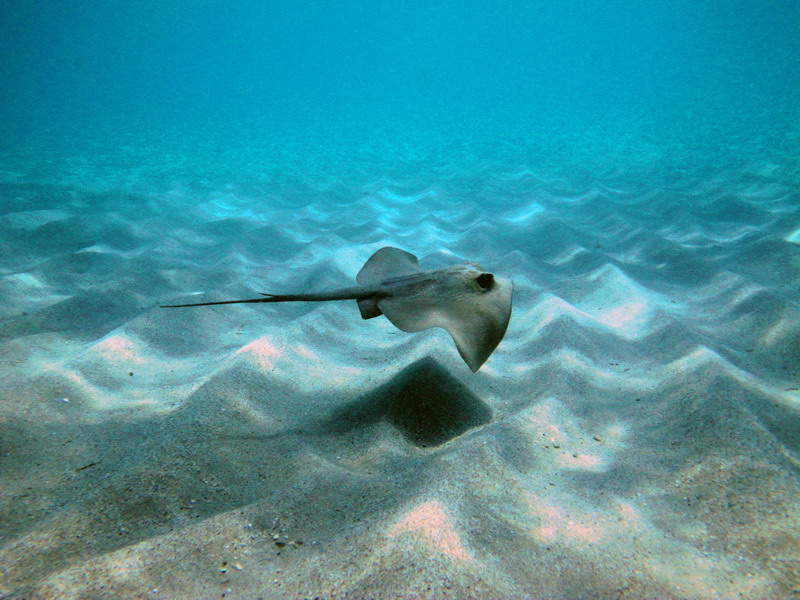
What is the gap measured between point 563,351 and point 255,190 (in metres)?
9.39

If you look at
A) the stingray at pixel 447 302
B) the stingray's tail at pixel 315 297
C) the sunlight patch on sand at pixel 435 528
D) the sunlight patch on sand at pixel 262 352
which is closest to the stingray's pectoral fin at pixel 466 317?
the stingray at pixel 447 302

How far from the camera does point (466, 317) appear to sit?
215 cm

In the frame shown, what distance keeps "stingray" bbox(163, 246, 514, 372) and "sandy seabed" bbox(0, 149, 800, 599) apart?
1.81 ft

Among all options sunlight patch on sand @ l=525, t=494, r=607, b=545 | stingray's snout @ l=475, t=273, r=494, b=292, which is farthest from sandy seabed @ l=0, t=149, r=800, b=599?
stingray's snout @ l=475, t=273, r=494, b=292

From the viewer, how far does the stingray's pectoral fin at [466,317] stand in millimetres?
1938

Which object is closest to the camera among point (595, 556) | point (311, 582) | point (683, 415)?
point (311, 582)

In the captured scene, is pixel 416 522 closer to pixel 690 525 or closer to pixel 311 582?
pixel 311 582

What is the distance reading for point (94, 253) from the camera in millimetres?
4945

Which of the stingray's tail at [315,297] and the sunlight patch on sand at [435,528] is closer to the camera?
the sunlight patch on sand at [435,528]

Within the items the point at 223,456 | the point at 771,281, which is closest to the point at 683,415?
the point at 223,456

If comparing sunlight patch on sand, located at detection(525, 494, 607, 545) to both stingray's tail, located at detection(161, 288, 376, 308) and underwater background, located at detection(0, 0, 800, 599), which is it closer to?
underwater background, located at detection(0, 0, 800, 599)

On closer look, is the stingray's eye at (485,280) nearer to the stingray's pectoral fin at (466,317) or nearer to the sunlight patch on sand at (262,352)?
the stingray's pectoral fin at (466,317)

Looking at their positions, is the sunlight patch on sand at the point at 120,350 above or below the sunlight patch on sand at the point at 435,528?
below

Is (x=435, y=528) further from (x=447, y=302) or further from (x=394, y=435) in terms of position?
(x=447, y=302)
